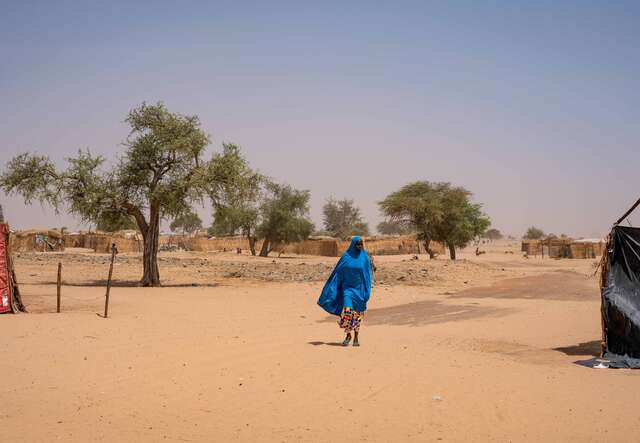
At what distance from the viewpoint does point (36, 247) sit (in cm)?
5581

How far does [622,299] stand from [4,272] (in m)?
12.9

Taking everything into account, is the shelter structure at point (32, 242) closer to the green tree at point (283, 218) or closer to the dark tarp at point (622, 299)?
the green tree at point (283, 218)

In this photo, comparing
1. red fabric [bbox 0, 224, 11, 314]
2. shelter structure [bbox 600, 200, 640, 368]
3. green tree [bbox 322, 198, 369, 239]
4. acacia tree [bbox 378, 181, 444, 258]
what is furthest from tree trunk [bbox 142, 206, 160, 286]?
green tree [bbox 322, 198, 369, 239]

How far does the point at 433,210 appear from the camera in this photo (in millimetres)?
44156

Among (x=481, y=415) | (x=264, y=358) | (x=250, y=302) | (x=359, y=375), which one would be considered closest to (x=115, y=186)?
(x=250, y=302)

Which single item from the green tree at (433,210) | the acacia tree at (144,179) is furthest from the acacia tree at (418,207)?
the acacia tree at (144,179)

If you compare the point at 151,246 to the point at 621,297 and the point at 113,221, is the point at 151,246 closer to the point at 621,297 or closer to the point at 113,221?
the point at 113,221

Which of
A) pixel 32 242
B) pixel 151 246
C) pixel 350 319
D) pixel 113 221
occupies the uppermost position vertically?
pixel 113 221

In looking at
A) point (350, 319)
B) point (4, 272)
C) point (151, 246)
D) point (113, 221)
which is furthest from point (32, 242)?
point (350, 319)

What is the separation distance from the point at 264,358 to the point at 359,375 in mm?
1808

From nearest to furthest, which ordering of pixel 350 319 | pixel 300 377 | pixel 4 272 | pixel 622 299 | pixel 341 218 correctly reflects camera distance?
pixel 300 377 → pixel 622 299 → pixel 350 319 → pixel 4 272 → pixel 341 218

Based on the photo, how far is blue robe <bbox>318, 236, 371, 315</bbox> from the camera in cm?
1073

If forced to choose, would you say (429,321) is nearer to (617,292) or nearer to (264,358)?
(617,292)

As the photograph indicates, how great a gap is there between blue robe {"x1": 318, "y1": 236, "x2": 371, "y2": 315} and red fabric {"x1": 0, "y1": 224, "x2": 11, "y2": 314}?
25.4 ft
